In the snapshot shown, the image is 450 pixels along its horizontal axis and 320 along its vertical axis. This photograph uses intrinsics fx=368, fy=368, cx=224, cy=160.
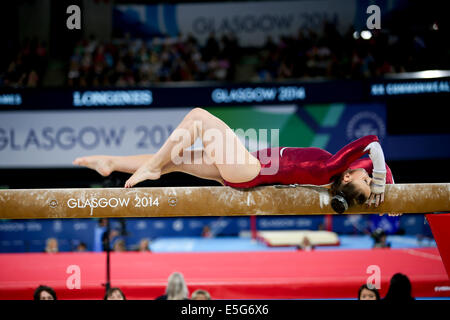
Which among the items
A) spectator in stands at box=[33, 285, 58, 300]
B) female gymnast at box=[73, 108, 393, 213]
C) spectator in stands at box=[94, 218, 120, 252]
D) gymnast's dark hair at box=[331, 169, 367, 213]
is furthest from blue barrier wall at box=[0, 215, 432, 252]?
gymnast's dark hair at box=[331, 169, 367, 213]

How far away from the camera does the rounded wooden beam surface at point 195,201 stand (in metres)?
2.63

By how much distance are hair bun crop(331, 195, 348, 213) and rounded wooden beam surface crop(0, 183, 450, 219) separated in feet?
0.34

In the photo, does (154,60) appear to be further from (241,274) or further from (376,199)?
(376,199)

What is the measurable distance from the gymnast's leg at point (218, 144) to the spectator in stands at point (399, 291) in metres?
1.21

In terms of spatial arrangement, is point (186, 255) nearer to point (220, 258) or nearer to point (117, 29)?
point (220, 258)

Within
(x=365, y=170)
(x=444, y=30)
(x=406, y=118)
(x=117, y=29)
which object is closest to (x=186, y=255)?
(x=365, y=170)

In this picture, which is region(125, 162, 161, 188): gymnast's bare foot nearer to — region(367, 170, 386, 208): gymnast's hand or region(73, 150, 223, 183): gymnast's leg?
region(73, 150, 223, 183): gymnast's leg

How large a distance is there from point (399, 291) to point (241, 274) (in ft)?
5.16

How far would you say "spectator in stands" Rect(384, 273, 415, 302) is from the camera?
7.73 feet

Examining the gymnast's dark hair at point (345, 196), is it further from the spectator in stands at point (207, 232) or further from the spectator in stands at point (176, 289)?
the spectator in stands at point (207, 232)

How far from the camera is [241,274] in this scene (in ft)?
12.0

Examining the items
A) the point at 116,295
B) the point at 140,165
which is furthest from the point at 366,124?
the point at 116,295

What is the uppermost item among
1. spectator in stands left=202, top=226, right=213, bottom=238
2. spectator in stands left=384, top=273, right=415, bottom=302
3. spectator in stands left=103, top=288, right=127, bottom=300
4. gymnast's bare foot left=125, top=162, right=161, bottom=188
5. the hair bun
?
gymnast's bare foot left=125, top=162, right=161, bottom=188

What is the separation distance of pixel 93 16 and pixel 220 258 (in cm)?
613
